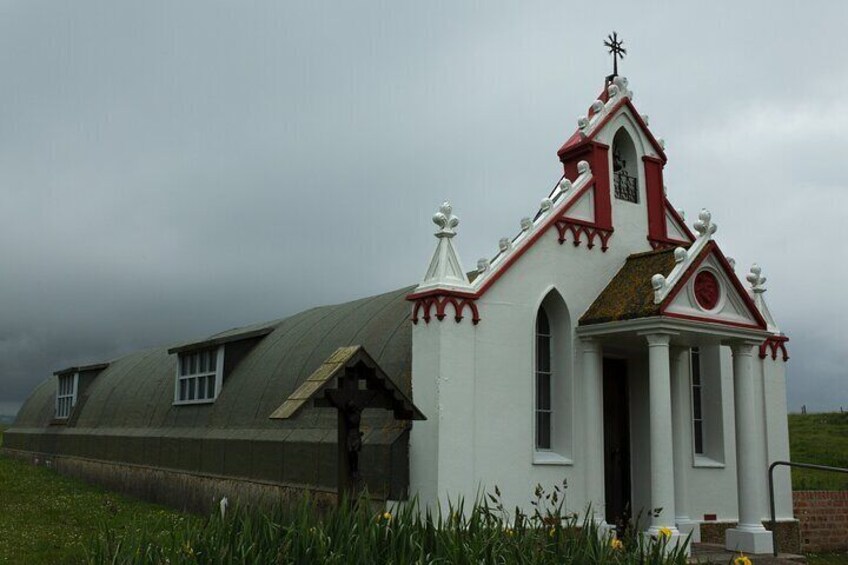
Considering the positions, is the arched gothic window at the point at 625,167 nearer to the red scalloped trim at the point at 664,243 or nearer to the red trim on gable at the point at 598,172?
the red trim on gable at the point at 598,172

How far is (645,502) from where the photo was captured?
15.7m

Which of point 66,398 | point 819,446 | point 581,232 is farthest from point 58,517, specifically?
point 819,446

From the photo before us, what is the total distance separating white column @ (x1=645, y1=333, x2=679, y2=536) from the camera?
13.2 meters

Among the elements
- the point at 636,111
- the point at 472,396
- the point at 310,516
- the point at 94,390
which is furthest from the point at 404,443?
the point at 94,390

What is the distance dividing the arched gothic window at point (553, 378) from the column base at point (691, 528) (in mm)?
2625

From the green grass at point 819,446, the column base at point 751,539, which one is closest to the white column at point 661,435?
the column base at point 751,539

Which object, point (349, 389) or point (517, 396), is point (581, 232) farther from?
point (349, 389)

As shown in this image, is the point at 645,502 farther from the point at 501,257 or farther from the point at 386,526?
the point at 386,526

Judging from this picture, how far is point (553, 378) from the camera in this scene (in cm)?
1459

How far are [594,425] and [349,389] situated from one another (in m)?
4.83

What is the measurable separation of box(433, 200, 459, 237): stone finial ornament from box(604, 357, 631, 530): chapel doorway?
14.4ft

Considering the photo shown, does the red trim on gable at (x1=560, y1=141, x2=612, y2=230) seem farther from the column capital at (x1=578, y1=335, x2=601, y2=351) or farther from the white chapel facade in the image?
the column capital at (x1=578, y1=335, x2=601, y2=351)

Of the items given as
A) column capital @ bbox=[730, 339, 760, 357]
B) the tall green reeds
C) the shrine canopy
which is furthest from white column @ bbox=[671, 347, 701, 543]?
the tall green reeds

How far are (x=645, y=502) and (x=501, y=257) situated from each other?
5.39 metres
